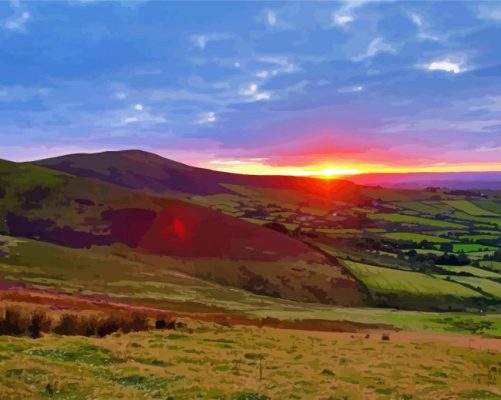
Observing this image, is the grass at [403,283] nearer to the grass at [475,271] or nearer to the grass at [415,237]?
the grass at [475,271]

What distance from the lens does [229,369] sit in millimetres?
24953

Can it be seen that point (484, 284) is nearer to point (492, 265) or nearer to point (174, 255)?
point (492, 265)

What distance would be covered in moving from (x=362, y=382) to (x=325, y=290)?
6884cm

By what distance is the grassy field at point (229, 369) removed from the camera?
19.4 m

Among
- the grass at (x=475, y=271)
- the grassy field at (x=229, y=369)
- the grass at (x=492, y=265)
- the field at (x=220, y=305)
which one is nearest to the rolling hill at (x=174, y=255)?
the field at (x=220, y=305)

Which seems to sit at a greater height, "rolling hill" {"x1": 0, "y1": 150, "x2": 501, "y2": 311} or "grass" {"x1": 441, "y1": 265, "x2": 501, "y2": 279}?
"rolling hill" {"x1": 0, "y1": 150, "x2": 501, "y2": 311}

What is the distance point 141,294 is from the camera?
212 ft

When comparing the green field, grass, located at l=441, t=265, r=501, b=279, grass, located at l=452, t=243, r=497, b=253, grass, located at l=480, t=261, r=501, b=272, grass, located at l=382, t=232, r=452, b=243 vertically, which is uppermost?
grass, located at l=382, t=232, r=452, b=243

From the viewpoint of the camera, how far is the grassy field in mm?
19375

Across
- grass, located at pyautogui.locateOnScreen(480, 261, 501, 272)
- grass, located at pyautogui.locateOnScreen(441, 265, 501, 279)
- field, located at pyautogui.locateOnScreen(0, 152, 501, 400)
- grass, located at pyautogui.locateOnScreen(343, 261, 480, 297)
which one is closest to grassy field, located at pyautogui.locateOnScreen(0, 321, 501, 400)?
field, located at pyautogui.locateOnScreen(0, 152, 501, 400)

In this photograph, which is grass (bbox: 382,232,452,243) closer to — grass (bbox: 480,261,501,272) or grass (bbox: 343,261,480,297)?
grass (bbox: 480,261,501,272)

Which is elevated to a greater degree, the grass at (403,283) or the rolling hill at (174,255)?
the rolling hill at (174,255)

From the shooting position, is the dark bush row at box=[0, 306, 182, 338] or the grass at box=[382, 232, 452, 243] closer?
the dark bush row at box=[0, 306, 182, 338]

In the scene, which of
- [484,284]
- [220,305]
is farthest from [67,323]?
[484,284]
